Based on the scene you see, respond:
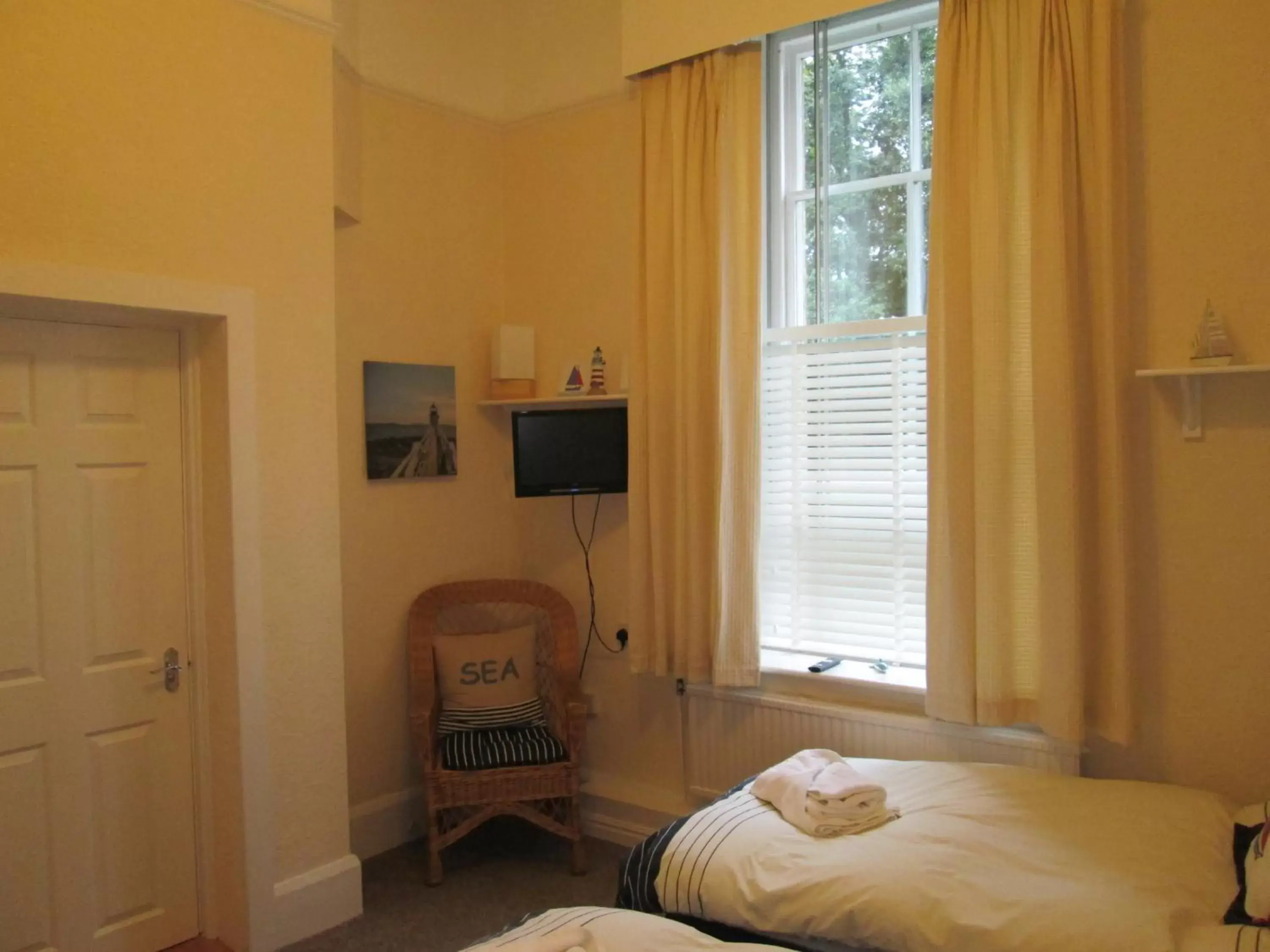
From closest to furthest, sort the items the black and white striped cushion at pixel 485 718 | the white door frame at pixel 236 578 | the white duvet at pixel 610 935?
the white duvet at pixel 610 935, the white door frame at pixel 236 578, the black and white striped cushion at pixel 485 718

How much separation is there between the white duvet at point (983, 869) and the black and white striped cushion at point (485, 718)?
49.2 inches

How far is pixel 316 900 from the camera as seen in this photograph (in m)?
3.11

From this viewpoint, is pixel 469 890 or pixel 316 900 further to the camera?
pixel 469 890

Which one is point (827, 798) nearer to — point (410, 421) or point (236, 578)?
point (236, 578)

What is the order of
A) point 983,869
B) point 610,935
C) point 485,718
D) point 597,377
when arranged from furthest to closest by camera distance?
point 597,377, point 485,718, point 983,869, point 610,935

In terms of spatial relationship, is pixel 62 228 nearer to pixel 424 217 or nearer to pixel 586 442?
pixel 424 217

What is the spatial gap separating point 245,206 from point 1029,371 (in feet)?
8.32

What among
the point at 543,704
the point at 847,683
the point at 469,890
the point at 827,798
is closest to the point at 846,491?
the point at 847,683

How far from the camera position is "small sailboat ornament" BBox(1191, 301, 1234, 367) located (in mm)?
2549

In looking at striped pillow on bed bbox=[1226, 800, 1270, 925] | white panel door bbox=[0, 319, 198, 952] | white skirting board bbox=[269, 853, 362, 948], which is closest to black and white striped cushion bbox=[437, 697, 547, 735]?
white skirting board bbox=[269, 853, 362, 948]

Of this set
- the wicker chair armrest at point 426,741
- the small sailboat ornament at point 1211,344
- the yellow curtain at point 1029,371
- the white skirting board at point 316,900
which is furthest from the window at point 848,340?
the white skirting board at point 316,900

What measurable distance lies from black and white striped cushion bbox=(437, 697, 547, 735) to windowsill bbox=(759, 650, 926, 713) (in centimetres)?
99

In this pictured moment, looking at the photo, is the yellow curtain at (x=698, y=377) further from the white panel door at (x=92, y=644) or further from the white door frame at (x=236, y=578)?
the white panel door at (x=92, y=644)

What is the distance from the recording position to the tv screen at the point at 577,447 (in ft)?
12.2
